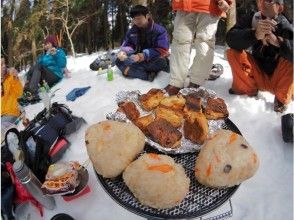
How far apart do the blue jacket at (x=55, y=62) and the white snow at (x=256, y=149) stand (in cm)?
92

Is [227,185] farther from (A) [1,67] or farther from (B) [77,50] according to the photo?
(B) [77,50]

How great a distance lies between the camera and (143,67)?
13.4 ft

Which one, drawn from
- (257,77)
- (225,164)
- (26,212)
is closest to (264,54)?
(257,77)

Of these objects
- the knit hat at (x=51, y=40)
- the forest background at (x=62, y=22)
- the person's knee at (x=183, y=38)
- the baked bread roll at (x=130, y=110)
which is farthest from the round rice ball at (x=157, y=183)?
the forest background at (x=62, y=22)

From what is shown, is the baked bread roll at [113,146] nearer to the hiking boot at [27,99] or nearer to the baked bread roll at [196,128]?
the baked bread roll at [196,128]

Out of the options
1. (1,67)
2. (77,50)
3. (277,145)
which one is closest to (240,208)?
(277,145)

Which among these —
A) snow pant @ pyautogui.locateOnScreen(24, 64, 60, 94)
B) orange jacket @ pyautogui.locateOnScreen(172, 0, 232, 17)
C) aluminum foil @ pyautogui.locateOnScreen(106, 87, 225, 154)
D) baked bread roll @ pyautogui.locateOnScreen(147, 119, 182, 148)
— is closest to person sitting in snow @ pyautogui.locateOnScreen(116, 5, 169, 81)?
orange jacket @ pyautogui.locateOnScreen(172, 0, 232, 17)

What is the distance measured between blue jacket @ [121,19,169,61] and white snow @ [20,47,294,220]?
1.04ft

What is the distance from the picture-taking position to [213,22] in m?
3.27

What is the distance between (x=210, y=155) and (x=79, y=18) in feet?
34.8

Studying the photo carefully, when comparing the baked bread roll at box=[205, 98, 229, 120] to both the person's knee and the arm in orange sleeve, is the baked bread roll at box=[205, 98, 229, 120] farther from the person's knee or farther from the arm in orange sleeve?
the arm in orange sleeve

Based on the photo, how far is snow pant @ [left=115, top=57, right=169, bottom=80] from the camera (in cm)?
406

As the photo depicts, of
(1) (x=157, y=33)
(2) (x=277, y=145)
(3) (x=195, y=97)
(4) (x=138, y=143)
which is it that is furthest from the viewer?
(1) (x=157, y=33)

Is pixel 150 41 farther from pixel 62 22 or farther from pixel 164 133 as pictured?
pixel 62 22
